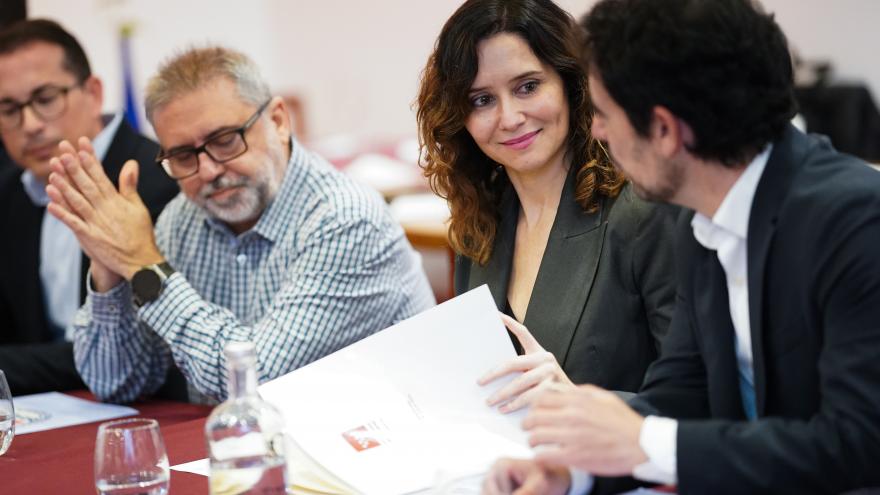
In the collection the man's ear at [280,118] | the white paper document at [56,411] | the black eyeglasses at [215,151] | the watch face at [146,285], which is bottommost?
the white paper document at [56,411]

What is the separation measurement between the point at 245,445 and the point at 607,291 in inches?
30.5

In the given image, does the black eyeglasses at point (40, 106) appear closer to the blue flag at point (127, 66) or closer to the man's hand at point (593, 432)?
the man's hand at point (593, 432)

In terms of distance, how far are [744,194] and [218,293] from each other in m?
1.42

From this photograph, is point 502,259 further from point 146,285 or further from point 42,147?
point 42,147

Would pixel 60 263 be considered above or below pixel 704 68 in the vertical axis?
below

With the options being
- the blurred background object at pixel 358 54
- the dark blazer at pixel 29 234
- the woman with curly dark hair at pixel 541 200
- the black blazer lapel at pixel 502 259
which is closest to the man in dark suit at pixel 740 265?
the woman with curly dark hair at pixel 541 200

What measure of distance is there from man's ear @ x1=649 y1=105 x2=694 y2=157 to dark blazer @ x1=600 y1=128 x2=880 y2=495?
0.11m

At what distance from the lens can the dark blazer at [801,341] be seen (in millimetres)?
1149

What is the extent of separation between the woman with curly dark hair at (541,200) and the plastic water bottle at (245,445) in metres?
0.53

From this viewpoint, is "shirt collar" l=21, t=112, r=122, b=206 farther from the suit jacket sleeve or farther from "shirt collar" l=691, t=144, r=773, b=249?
the suit jacket sleeve

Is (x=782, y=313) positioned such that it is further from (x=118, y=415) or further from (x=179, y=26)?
(x=179, y=26)

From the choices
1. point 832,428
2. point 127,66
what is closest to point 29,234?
point 832,428

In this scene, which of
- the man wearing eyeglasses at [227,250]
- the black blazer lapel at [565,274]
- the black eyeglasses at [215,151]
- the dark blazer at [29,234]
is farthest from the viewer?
the dark blazer at [29,234]

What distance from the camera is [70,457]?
1749 mm
